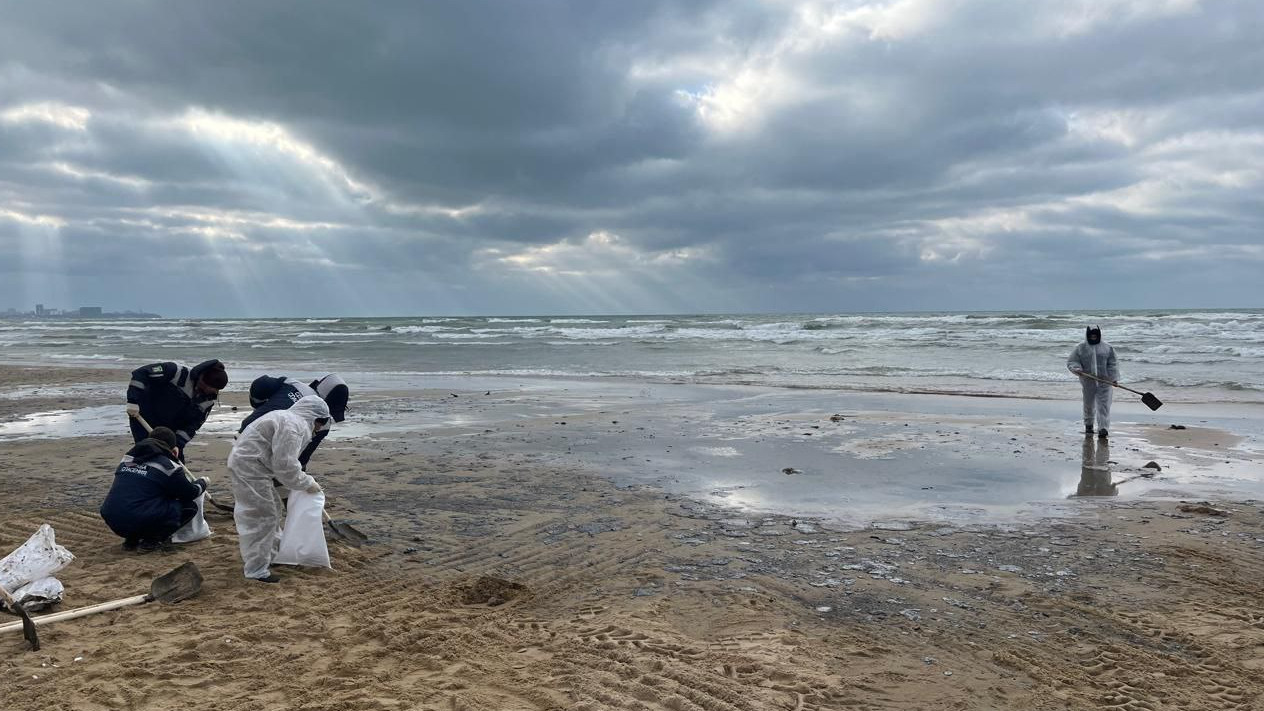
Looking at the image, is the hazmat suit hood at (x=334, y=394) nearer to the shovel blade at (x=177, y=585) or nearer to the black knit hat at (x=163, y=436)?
the black knit hat at (x=163, y=436)

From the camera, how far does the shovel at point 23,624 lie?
380 cm

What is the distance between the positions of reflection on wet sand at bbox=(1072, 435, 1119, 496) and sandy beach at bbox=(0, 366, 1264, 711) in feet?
0.99

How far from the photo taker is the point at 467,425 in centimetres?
1172

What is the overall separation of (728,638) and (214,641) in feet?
8.84

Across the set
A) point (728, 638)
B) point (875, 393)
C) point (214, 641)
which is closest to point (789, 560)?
point (728, 638)

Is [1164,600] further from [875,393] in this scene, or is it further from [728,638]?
[875,393]

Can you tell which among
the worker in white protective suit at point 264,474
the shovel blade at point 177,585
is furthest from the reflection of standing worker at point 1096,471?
the shovel blade at point 177,585

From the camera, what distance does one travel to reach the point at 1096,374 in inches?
413

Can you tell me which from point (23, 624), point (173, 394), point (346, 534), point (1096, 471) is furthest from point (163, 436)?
point (1096, 471)

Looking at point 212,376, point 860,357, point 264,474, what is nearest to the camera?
point 264,474

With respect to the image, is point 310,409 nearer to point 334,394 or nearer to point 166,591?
point 334,394

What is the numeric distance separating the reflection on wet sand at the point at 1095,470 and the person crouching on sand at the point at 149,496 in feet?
25.6

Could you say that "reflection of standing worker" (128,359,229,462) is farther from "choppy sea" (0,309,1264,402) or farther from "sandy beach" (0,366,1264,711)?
"choppy sea" (0,309,1264,402)

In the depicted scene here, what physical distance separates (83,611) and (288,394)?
5.33 feet
